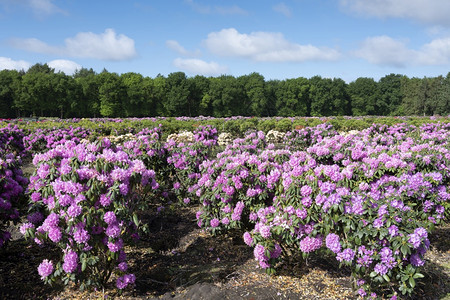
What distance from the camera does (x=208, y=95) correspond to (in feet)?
207

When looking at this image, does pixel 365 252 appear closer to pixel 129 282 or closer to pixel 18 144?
pixel 129 282

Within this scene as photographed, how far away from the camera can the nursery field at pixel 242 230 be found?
3.64m

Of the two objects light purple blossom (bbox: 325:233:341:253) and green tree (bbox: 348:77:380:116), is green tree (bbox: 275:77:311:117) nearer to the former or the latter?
green tree (bbox: 348:77:380:116)

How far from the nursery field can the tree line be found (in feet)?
179

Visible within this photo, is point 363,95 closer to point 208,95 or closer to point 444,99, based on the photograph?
point 444,99

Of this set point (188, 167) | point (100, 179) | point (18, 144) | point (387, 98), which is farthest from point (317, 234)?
point (387, 98)

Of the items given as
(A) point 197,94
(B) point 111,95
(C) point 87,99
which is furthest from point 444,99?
(C) point 87,99

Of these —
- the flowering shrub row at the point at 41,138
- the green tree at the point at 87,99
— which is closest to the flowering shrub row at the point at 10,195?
the flowering shrub row at the point at 41,138

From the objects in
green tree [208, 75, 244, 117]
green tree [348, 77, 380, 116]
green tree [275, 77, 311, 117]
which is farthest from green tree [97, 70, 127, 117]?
green tree [348, 77, 380, 116]

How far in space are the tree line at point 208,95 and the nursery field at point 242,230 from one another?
54455mm

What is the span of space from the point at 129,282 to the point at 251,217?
2018 millimetres

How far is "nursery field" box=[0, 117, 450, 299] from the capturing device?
11.9 feet

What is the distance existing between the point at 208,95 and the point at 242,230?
193 ft

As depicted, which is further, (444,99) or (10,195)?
(444,99)
